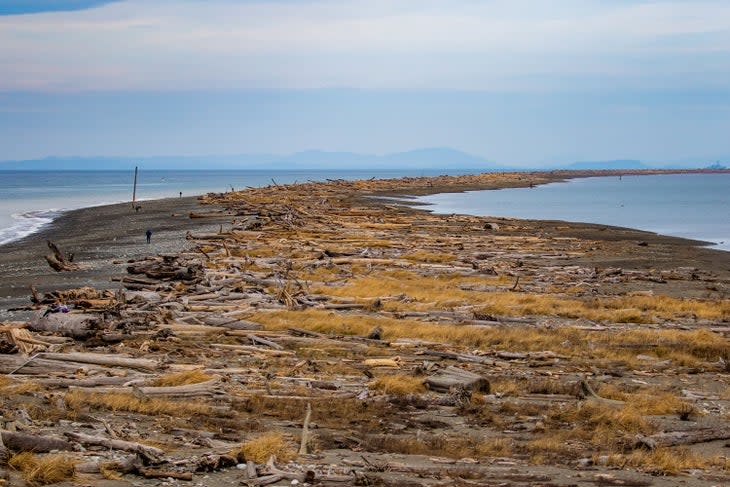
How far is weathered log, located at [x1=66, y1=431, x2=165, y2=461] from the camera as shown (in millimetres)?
9336

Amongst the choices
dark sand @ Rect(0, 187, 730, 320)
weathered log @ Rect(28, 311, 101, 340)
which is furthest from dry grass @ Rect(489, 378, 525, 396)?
dark sand @ Rect(0, 187, 730, 320)

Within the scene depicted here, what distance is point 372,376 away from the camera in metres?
14.7

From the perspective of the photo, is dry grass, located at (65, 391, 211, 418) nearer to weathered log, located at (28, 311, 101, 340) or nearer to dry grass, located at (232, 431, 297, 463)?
dry grass, located at (232, 431, 297, 463)

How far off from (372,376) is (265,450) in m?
5.15

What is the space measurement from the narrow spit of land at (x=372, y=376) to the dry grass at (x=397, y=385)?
1.4 inches

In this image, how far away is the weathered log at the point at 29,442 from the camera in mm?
9008

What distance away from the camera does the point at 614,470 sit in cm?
1016

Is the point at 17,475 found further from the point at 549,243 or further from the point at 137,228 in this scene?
the point at 137,228

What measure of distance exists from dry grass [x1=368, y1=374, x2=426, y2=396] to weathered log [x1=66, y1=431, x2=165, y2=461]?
4.80 metres

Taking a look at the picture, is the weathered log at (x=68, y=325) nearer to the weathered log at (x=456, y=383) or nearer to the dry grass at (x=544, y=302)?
the weathered log at (x=456, y=383)

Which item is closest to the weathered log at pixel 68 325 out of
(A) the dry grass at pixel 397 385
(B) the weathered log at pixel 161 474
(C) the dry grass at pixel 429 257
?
(A) the dry grass at pixel 397 385

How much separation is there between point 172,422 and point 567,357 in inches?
338

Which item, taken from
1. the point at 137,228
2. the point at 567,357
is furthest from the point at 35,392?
the point at 137,228

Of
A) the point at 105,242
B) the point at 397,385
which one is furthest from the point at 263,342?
the point at 105,242
